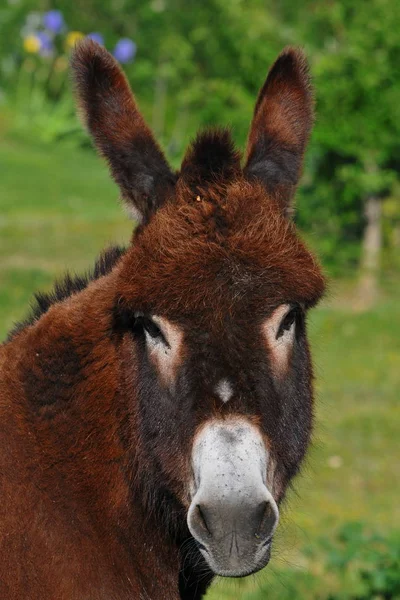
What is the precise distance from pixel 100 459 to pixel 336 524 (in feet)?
20.2

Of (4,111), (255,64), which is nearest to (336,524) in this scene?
(255,64)

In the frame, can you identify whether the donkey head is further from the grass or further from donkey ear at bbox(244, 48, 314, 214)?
the grass

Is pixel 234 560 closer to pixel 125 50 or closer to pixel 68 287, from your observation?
Answer: pixel 68 287

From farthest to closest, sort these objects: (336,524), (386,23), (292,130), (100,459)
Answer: (386,23) → (336,524) → (292,130) → (100,459)

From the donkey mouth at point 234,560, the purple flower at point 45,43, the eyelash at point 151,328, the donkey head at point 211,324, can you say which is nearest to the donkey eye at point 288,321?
the donkey head at point 211,324

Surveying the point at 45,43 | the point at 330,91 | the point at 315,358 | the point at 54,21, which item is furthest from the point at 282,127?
the point at 45,43

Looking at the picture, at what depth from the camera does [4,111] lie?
30.5 meters

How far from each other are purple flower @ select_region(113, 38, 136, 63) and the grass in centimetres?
287

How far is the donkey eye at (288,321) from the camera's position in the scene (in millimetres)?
3949

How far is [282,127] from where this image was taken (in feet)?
14.7

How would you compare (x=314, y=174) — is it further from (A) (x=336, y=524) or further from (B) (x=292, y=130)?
(B) (x=292, y=130)

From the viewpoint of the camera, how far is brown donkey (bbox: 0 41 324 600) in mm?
3717

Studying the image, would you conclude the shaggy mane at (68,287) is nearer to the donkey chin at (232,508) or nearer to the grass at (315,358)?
the grass at (315,358)

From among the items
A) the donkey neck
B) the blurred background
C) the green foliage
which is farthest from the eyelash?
the green foliage
